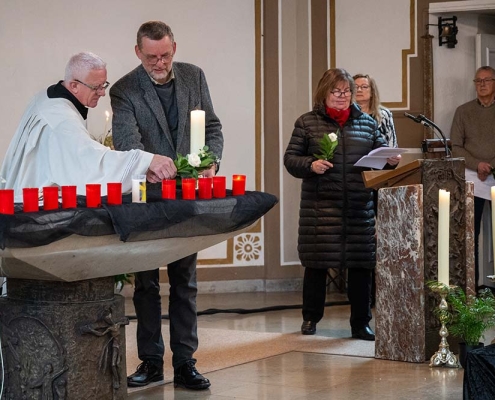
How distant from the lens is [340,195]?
5512 millimetres

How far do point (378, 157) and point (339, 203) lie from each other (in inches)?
15.5

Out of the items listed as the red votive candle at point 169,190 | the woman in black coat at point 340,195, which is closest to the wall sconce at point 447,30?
the woman in black coat at point 340,195

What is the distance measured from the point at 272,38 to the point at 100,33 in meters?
1.45

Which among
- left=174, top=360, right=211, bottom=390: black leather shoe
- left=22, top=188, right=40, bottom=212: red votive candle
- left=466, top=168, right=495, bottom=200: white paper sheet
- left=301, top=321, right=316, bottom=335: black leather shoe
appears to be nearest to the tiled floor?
left=174, top=360, right=211, bottom=390: black leather shoe

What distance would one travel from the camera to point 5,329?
3357 mm

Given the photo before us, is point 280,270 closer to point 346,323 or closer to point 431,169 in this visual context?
point 346,323

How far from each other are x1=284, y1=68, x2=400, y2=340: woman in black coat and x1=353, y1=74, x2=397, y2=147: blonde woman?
0.58 metres

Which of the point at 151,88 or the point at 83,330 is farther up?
the point at 151,88

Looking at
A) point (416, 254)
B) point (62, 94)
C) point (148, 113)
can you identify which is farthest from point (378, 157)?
point (62, 94)

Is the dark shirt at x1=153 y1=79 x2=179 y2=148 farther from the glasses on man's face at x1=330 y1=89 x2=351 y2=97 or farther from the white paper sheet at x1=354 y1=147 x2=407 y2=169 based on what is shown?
the glasses on man's face at x1=330 y1=89 x2=351 y2=97

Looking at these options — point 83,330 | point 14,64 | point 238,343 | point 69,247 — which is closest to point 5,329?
point 83,330

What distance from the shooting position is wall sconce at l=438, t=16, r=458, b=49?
25.5 feet

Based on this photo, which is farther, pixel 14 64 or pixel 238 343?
pixel 14 64

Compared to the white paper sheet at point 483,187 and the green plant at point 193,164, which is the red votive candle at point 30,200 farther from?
the white paper sheet at point 483,187
